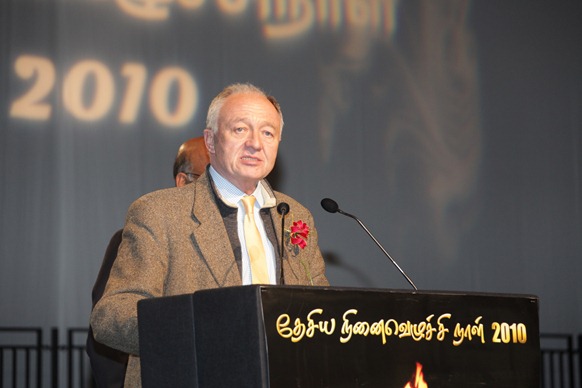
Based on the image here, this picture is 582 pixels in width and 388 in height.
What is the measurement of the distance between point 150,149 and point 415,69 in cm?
232

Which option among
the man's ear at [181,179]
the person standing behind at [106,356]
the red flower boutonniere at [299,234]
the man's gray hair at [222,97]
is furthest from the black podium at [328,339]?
the man's ear at [181,179]

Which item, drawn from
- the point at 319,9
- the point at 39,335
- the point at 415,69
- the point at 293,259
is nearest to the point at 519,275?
the point at 415,69

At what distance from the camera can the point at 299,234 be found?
2709 mm

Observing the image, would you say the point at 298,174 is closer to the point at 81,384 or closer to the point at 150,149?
the point at 150,149

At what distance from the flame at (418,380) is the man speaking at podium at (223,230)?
53 centimetres

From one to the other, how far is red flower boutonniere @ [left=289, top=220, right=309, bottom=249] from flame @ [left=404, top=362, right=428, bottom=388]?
2.44 feet

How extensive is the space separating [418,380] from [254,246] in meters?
0.79

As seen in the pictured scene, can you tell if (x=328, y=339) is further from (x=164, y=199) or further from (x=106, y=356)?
(x=106, y=356)

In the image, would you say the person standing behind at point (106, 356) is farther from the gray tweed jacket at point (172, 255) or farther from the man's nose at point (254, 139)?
the man's nose at point (254, 139)

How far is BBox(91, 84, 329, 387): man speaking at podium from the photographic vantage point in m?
2.46

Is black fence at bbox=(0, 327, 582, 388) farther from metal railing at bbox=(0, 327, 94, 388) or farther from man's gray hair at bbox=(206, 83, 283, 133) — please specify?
man's gray hair at bbox=(206, 83, 283, 133)

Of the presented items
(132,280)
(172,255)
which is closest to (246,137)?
(172,255)

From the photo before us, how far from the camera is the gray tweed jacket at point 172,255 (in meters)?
2.35

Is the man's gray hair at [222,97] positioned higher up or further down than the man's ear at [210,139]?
higher up
